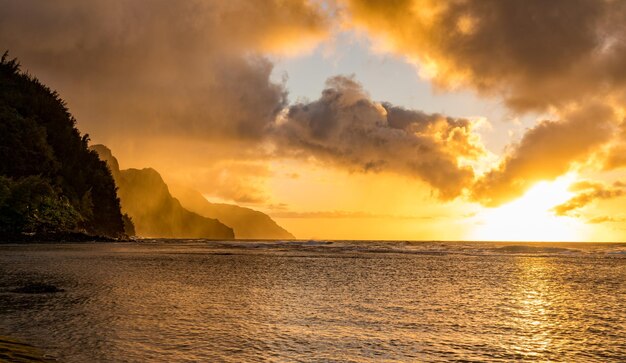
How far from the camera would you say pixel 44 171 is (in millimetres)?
122000

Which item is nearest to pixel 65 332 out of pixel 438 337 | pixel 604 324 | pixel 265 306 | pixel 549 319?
pixel 265 306

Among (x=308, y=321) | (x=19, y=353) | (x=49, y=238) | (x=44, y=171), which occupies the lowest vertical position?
(x=49, y=238)

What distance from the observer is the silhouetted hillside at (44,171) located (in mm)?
101125

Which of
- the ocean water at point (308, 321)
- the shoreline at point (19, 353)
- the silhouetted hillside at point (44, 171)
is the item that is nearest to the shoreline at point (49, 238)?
the silhouetted hillside at point (44, 171)

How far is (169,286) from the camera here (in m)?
26.8

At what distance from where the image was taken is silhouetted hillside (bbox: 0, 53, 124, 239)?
101 metres

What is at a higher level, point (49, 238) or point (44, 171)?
point (44, 171)

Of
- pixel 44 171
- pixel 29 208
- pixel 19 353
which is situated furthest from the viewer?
pixel 44 171

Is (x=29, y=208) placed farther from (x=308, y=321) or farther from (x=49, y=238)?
(x=308, y=321)

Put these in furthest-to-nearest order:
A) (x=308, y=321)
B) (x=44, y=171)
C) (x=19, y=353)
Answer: (x=44, y=171)
(x=308, y=321)
(x=19, y=353)

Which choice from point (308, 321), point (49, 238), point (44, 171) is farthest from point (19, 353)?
point (44, 171)

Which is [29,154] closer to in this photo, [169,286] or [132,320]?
[169,286]

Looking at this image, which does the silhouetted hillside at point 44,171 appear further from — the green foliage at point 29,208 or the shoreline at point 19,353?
the shoreline at point 19,353

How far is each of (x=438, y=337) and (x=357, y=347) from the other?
10.2ft
